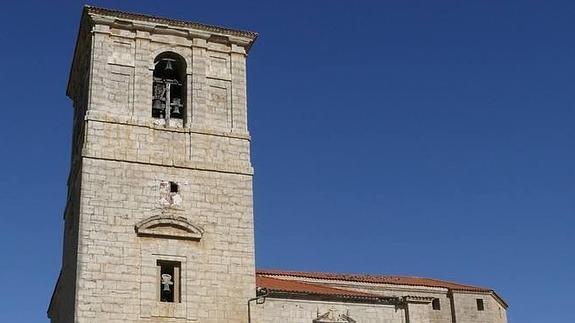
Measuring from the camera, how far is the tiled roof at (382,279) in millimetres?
29156

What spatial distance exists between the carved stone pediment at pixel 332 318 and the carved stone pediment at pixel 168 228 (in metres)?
3.67

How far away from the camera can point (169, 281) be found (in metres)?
21.4

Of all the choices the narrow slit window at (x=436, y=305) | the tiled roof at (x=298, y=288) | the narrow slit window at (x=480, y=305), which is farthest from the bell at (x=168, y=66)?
the narrow slit window at (x=480, y=305)

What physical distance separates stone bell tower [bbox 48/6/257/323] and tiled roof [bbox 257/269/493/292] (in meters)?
5.13

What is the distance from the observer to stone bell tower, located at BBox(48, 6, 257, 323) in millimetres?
20891

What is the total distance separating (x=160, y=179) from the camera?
22.2m

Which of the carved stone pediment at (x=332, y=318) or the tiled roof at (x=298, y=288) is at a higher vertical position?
the tiled roof at (x=298, y=288)

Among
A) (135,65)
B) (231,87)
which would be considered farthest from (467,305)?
(135,65)

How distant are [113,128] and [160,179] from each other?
1.81 meters

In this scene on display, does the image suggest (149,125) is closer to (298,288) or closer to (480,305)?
(298,288)

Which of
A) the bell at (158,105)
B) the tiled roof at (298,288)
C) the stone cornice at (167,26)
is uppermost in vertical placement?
the stone cornice at (167,26)

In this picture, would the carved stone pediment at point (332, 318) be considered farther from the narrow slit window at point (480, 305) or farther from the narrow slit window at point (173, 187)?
the narrow slit window at point (480, 305)

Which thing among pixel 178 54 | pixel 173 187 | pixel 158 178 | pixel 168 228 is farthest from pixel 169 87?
pixel 168 228

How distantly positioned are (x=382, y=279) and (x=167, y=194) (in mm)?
11871
